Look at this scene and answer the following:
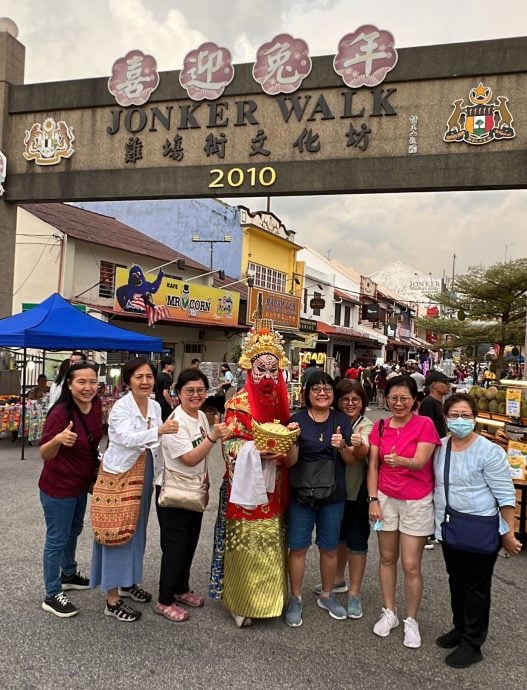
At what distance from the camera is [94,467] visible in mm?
3471

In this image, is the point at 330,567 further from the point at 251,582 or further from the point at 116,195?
the point at 116,195

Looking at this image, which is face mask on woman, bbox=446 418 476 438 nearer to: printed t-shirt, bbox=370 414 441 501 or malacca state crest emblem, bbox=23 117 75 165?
printed t-shirt, bbox=370 414 441 501

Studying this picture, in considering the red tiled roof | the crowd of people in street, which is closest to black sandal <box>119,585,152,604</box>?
the crowd of people in street

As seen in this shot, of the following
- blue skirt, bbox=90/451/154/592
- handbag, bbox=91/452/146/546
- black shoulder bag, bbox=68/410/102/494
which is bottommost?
blue skirt, bbox=90/451/154/592

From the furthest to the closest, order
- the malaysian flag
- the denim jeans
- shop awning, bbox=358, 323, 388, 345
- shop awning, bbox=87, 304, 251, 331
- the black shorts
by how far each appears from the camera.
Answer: shop awning, bbox=358, 323, 388, 345 → shop awning, bbox=87, 304, 251, 331 → the malaysian flag → the black shorts → the denim jeans

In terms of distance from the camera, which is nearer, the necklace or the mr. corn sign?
the necklace

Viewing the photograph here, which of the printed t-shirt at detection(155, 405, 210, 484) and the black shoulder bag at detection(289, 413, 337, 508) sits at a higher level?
the printed t-shirt at detection(155, 405, 210, 484)

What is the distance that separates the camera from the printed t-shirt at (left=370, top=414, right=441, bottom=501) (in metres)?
3.15

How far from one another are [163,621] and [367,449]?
1682 mm

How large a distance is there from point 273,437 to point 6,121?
33.6ft

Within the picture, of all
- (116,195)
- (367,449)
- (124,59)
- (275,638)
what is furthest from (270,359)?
(124,59)

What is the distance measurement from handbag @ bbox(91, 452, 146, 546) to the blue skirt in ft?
0.31

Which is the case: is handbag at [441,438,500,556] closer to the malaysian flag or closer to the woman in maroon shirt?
the woman in maroon shirt

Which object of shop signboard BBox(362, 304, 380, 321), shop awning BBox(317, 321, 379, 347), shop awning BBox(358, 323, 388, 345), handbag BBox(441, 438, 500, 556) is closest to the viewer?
handbag BBox(441, 438, 500, 556)
